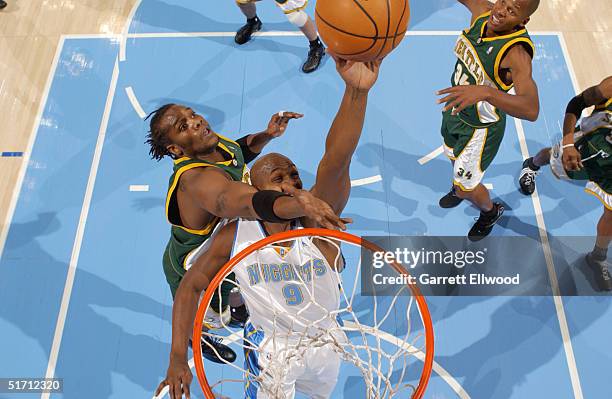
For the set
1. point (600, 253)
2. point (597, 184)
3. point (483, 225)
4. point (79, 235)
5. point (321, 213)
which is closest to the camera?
point (321, 213)

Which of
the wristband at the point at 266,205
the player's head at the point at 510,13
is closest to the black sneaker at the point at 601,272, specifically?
the player's head at the point at 510,13

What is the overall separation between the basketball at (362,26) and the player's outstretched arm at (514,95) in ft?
1.59

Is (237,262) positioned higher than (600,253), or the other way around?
(237,262)

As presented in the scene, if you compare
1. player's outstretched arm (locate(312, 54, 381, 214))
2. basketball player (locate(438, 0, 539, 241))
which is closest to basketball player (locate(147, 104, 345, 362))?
player's outstretched arm (locate(312, 54, 381, 214))

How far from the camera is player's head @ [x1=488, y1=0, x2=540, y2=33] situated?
12.9 ft

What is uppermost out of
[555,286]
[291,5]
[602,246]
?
[291,5]

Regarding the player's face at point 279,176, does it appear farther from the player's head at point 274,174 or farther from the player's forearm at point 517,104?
the player's forearm at point 517,104

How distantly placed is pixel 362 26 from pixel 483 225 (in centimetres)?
240

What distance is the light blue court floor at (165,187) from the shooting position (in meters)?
4.52

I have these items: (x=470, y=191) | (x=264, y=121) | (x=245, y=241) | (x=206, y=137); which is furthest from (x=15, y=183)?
(x=470, y=191)

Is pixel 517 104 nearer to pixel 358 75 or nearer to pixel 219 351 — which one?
pixel 358 75

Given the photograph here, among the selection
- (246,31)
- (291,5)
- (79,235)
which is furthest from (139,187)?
(291,5)

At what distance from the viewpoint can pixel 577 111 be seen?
14.2 feet

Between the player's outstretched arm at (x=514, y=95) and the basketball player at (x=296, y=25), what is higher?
the basketball player at (x=296, y=25)
